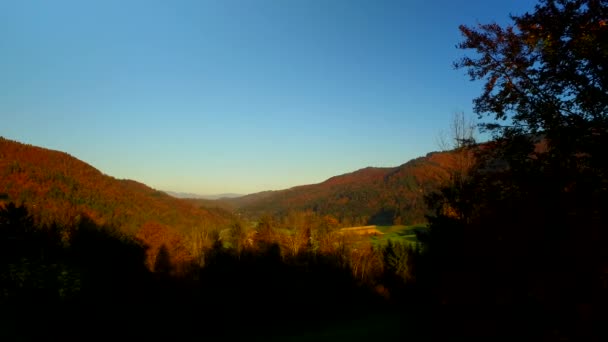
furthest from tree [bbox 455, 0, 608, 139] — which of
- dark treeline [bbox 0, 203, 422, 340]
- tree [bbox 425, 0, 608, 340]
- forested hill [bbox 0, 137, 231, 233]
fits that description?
forested hill [bbox 0, 137, 231, 233]

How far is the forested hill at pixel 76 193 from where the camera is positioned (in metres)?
78.8

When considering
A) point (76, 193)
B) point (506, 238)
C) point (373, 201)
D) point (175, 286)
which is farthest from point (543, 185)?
point (373, 201)

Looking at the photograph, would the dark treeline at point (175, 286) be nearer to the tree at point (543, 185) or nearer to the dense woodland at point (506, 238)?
the dense woodland at point (506, 238)

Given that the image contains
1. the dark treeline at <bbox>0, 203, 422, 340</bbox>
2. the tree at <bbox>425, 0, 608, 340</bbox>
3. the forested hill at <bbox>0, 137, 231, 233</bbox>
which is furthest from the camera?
the forested hill at <bbox>0, 137, 231, 233</bbox>

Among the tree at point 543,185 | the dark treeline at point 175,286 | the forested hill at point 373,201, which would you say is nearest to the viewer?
the tree at point 543,185

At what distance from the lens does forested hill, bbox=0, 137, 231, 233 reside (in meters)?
78.8

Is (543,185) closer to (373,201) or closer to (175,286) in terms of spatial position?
(175,286)

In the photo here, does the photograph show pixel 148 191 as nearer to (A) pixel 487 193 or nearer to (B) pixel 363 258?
(B) pixel 363 258

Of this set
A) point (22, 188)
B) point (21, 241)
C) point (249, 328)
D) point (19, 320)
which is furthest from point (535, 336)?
point (22, 188)

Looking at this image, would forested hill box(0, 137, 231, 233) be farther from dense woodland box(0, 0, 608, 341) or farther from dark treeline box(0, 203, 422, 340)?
dense woodland box(0, 0, 608, 341)

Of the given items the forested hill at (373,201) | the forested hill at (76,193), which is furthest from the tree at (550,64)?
the forested hill at (373,201)

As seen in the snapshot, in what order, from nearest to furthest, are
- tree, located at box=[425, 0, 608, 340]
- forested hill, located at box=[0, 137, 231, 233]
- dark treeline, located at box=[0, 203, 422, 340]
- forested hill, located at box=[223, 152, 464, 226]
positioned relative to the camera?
tree, located at box=[425, 0, 608, 340], dark treeline, located at box=[0, 203, 422, 340], forested hill, located at box=[0, 137, 231, 233], forested hill, located at box=[223, 152, 464, 226]

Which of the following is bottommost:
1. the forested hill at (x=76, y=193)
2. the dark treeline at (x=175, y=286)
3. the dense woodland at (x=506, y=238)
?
the dark treeline at (x=175, y=286)

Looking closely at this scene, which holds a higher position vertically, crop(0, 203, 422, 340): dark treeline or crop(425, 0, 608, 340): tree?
crop(425, 0, 608, 340): tree
